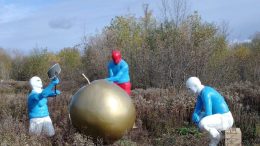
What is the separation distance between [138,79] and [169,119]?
828 cm

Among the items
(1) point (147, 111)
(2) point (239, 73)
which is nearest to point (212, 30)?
(2) point (239, 73)

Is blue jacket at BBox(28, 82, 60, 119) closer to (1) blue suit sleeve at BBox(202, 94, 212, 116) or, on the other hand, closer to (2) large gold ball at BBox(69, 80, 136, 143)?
(2) large gold ball at BBox(69, 80, 136, 143)

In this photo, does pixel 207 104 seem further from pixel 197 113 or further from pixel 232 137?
pixel 232 137

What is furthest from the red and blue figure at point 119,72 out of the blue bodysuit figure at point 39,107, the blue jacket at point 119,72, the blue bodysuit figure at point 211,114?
the blue bodysuit figure at point 211,114

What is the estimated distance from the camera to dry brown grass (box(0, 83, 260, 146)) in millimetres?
8609

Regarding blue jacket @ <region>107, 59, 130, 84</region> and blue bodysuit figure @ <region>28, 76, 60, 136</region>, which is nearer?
blue bodysuit figure @ <region>28, 76, 60, 136</region>

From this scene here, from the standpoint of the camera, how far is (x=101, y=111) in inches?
325

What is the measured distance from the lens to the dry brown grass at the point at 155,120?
8.61 meters

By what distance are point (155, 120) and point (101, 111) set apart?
3.40m

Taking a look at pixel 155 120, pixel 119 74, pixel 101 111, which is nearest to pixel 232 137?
pixel 101 111

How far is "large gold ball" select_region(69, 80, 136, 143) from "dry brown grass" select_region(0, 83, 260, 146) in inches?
9.9

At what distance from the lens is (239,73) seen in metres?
21.7

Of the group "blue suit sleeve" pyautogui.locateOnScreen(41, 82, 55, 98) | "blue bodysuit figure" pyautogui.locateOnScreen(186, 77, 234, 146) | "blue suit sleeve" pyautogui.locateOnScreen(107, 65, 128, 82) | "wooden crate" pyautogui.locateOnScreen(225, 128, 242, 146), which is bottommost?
"wooden crate" pyautogui.locateOnScreen(225, 128, 242, 146)

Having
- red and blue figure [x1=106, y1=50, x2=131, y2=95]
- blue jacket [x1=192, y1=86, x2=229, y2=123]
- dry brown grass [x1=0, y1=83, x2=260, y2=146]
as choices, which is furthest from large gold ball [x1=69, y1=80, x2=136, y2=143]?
red and blue figure [x1=106, y1=50, x2=131, y2=95]
